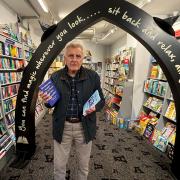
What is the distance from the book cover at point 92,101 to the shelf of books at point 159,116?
1.86 meters

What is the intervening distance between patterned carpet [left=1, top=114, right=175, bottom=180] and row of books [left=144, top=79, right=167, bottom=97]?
1041 mm

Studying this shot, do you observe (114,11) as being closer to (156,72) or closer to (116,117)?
(156,72)

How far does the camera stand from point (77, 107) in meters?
1.55

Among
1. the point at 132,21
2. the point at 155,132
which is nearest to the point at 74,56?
the point at 132,21

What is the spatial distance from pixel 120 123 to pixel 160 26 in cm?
300

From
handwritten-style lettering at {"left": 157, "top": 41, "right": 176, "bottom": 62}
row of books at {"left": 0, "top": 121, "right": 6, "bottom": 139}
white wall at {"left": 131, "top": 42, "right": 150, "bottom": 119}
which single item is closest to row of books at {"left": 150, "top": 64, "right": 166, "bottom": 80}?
white wall at {"left": 131, "top": 42, "right": 150, "bottom": 119}

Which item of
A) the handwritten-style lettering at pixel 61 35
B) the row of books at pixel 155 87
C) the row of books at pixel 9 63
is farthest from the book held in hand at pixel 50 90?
the row of books at pixel 155 87

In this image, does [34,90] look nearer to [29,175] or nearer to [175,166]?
[29,175]

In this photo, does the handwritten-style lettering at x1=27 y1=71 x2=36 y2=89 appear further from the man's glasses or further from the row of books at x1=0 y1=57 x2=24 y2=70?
the row of books at x1=0 y1=57 x2=24 y2=70

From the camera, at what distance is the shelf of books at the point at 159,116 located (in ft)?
→ 9.48

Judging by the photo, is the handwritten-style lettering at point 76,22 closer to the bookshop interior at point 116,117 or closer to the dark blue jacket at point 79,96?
the bookshop interior at point 116,117

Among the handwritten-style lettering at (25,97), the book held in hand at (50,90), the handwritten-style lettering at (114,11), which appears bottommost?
the handwritten-style lettering at (25,97)

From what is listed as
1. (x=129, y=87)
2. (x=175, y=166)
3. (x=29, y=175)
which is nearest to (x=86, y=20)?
(x=175, y=166)

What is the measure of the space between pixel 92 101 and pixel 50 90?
15.4 inches
